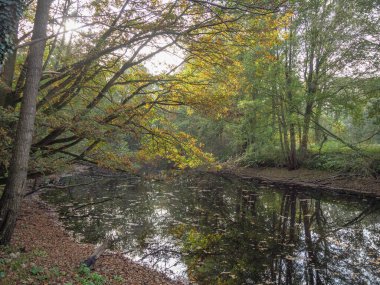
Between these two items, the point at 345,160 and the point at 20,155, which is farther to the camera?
the point at 345,160

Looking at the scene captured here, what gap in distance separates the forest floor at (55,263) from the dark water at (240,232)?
2.69 feet

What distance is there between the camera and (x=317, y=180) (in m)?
20.1

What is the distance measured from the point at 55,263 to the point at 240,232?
21.1ft

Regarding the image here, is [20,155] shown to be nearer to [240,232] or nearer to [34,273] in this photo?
[34,273]

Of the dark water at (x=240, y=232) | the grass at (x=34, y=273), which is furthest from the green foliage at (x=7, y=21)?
the dark water at (x=240, y=232)

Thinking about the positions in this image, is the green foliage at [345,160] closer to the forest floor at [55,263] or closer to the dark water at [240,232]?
the dark water at [240,232]

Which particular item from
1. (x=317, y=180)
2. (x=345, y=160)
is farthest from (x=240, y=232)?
(x=317, y=180)

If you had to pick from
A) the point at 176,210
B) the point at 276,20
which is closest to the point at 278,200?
the point at 176,210

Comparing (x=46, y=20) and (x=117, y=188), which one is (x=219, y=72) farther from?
(x=117, y=188)

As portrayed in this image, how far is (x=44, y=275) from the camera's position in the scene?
17.2 ft

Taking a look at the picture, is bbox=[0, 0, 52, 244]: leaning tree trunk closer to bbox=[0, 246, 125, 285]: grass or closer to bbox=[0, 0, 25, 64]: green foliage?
bbox=[0, 246, 125, 285]: grass

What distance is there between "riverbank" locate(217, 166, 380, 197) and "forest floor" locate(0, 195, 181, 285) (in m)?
8.23

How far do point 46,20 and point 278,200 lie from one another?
545 inches

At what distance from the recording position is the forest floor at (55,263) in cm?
520
